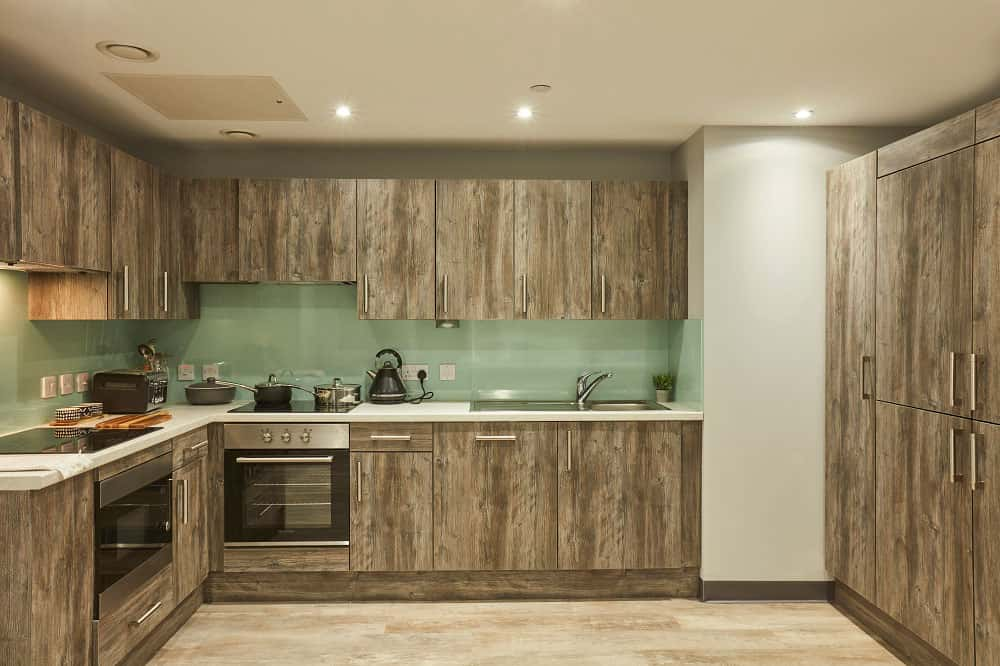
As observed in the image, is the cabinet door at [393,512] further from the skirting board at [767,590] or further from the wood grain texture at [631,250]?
the skirting board at [767,590]

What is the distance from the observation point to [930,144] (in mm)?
2863

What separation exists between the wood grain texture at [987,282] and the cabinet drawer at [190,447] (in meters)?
3.39

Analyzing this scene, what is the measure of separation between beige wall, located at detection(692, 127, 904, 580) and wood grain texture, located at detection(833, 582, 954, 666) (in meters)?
0.17

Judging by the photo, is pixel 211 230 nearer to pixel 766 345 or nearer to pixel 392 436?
pixel 392 436

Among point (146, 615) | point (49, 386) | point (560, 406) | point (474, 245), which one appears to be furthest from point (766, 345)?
point (49, 386)

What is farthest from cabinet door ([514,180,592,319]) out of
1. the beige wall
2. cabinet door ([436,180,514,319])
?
the beige wall

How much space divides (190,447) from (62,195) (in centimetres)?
128

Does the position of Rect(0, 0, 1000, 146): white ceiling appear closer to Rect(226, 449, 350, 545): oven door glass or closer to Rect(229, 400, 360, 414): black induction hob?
Rect(229, 400, 360, 414): black induction hob

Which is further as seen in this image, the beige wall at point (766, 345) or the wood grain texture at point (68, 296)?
the beige wall at point (766, 345)

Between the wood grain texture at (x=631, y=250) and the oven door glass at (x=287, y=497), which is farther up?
the wood grain texture at (x=631, y=250)

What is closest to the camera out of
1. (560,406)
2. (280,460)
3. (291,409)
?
(280,460)

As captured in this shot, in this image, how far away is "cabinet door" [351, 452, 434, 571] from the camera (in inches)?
145

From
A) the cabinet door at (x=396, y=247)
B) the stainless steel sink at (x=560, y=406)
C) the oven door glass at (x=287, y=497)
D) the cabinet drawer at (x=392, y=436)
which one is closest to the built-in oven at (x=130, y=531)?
the oven door glass at (x=287, y=497)

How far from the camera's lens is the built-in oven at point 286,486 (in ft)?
12.0
